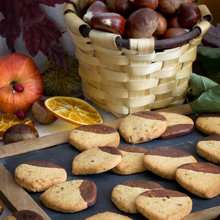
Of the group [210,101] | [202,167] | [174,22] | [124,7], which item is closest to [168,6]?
[174,22]

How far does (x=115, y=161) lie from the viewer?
0.87 m

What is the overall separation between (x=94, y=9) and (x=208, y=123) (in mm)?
608

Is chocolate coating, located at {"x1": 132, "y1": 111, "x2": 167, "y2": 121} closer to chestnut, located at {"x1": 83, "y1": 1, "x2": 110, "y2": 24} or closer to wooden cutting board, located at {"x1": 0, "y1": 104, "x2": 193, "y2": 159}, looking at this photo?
wooden cutting board, located at {"x1": 0, "y1": 104, "x2": 193, "y2": 159}

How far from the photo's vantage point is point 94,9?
3.79 ft

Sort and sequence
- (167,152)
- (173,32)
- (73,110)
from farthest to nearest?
(73,110), (173,32), (167,152)

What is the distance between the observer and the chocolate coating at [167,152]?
0.92 m

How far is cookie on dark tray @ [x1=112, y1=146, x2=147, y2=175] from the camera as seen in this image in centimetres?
90

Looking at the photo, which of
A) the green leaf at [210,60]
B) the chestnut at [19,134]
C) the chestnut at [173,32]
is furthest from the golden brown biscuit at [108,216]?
the green leaf at [210,60]

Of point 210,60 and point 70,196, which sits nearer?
point 70,196

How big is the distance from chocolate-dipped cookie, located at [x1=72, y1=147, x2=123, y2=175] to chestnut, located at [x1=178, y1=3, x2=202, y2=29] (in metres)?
0.60

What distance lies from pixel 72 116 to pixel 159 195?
1.89ft

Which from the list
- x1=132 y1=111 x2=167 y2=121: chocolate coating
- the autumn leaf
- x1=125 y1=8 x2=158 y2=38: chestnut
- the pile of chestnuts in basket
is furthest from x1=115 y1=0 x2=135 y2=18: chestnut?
x1=132 y1=111 x2=167 y2=121: chocolate coating

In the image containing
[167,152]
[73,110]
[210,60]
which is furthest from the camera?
[210,60]

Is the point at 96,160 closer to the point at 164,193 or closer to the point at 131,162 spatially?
the point at 131,162
